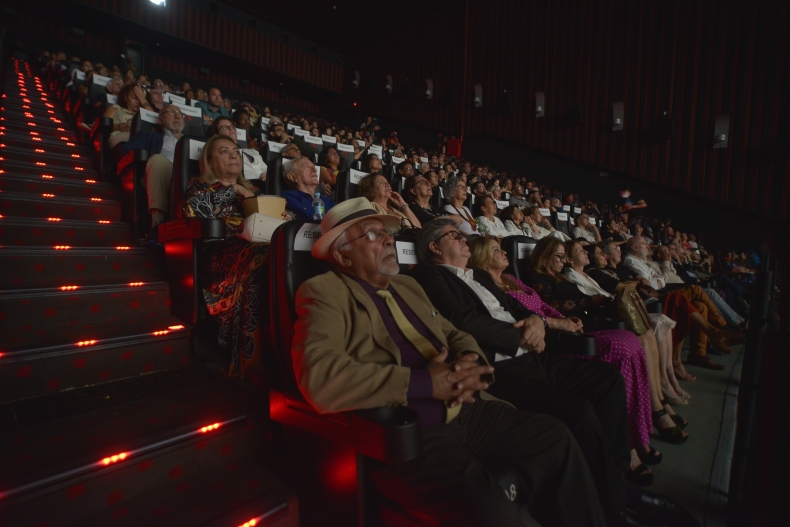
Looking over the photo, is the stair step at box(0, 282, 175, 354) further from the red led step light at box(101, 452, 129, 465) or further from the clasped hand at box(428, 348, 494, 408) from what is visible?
the clasped hand at box(428, 348, 494, 408)

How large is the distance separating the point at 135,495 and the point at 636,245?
4.07 metres

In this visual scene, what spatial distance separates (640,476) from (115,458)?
1.78m

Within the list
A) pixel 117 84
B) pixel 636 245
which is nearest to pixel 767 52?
pixel 636 245

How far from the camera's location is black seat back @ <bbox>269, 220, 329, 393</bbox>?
43.7 inches

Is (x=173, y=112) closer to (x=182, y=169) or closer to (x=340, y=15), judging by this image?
(x=182, y=169)

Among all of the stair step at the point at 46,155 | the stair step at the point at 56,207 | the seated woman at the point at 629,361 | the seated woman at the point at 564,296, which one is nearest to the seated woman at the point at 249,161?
the stair step at the point at 56,207

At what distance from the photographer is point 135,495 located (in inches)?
40.4

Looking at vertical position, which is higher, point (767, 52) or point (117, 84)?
point (767, 52)

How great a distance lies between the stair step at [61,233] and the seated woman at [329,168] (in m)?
1.59

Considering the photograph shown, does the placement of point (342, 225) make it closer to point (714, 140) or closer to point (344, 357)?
point (344, 357)

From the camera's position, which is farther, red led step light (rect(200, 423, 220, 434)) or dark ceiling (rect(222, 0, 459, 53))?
dark ceiling (rect(222, 0, 459, 53))

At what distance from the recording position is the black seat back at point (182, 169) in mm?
2025

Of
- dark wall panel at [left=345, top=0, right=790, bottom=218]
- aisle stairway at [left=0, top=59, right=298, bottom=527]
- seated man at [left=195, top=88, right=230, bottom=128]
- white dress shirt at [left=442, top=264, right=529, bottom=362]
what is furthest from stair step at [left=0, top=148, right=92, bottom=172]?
dark wall panel at [left=345, top=0, right=790, bottom=218]

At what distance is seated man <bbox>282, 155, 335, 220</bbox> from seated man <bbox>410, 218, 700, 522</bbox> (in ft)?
2.54
